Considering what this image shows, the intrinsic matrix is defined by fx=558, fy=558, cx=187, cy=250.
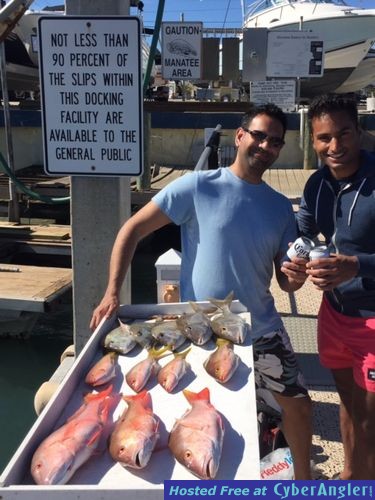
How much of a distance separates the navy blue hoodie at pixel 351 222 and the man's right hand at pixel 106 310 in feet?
3.09

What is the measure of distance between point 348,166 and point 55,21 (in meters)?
1.61

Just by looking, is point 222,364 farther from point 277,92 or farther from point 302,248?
point 277,92

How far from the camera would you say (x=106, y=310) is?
7.89ft

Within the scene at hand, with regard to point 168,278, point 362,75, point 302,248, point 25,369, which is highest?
point 362,75

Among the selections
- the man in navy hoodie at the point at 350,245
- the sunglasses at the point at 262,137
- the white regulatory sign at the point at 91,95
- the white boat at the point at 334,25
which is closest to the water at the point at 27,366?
the white regulatory sign at the point at 91,95

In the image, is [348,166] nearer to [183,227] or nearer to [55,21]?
[183,227]

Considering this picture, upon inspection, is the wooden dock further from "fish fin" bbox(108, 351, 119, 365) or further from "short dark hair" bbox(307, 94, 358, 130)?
"short dark hair" bbox(307, 94, 358, 130)

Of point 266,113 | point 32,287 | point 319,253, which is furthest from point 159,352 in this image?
point 32,287

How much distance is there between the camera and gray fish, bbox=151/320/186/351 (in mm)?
2197

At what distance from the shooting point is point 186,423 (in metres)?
1.69

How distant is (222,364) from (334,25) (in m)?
23.4

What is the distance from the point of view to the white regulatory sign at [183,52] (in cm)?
1023

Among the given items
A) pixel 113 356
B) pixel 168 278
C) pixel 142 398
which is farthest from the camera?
pixel 168 278

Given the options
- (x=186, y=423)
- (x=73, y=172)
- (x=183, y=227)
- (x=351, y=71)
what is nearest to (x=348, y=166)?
(x=183, y=227)
